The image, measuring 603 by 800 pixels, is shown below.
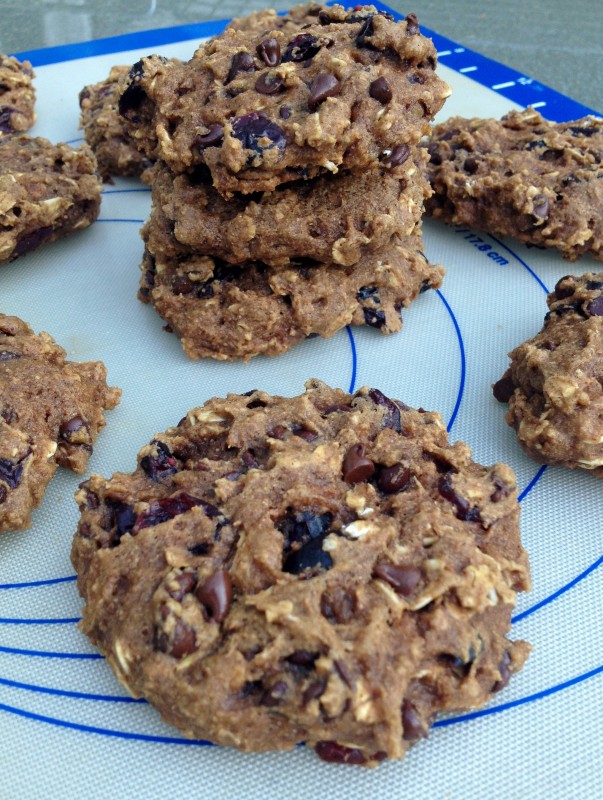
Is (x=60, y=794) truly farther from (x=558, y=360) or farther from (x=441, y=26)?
(x=441, y=26)

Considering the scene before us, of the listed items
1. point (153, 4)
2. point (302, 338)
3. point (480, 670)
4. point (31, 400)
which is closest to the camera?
point (480, 670)

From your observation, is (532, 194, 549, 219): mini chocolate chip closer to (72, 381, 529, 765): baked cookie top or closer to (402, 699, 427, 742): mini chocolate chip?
(72, 381, 529, 765): baked cookie top

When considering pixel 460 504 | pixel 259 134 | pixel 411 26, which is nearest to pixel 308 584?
pixel 460 504

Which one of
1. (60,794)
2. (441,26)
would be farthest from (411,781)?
(441,26)

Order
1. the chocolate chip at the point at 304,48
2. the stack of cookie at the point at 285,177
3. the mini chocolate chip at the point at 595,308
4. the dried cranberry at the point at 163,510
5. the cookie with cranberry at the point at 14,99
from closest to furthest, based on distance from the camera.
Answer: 1. the dried cranberry at the point at 163,510
2. the stack of cookie at the point at 285,177
3. the chocolate chip at the point at 304,48
4. the mini chocolate chip at the point at 595,308
5. the cookie with cranberry at the point at 14,99

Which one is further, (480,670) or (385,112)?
(385,112)

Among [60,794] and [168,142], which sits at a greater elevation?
[168,142]

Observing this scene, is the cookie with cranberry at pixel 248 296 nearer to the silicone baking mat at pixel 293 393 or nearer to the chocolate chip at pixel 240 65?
the silicone baking mat at pixel 293 393

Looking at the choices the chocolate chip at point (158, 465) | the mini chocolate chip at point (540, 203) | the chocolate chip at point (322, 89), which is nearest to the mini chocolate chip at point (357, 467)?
the chocolate chip at point (158, 465)
